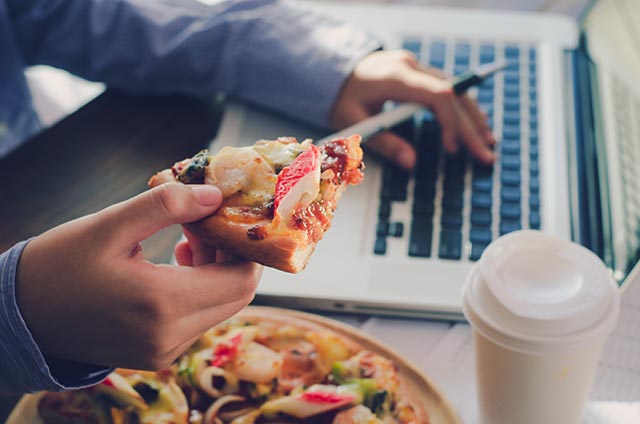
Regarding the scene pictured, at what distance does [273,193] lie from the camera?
1.56 ft

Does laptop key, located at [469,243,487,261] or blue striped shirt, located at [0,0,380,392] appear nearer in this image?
laptop key, located at [469,243,487,261]

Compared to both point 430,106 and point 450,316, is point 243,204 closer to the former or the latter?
point 450,316

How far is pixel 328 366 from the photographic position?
596mm

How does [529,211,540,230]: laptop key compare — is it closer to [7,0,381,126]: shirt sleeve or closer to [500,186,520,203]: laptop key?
[500,186,520,203]: laptop key

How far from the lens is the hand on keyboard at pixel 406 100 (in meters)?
0.81

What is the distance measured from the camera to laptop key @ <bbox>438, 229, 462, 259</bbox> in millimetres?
698

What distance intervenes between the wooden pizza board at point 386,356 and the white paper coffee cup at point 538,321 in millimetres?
39

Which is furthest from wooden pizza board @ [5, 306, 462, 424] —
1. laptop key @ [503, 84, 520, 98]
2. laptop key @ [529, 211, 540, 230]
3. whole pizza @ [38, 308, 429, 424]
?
laptop key @ [503, 84, 520, 98]

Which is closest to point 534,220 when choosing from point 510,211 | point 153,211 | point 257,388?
point 510,211

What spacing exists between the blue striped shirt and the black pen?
2.4 inches

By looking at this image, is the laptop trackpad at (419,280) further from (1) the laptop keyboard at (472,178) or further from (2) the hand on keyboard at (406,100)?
(2) the hand on keyboard at (406,100)

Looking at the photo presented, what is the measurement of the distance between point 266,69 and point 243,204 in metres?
0.45

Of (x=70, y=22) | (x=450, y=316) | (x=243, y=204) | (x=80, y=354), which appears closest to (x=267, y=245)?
(x=243, y=204)

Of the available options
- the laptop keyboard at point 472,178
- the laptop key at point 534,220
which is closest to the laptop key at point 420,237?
the laptop keyboard at point 472,178
